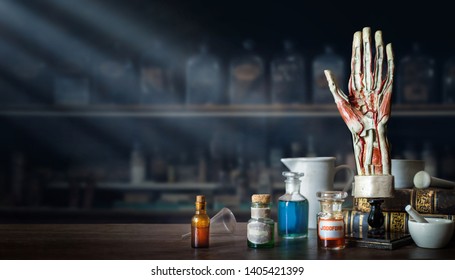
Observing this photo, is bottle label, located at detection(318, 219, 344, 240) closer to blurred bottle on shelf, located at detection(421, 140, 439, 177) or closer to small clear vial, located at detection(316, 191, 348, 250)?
small clear vial, located at detection(316, 191, 348, 250)

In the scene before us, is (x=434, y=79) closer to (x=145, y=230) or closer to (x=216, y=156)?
(x=216, y=156)

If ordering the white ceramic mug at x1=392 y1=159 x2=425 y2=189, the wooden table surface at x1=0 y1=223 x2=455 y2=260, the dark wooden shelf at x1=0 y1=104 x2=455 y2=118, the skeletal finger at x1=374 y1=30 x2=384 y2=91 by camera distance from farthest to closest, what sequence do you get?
the dark wooden shelf at x1=0 y1=104 x2=455 y2=118 < the white ceramic mug at x1=392 y1=159 x2=425 y2=189 < the skeletal finger at x1=374 y1=30 x2=384 y2=91 < the wooden table surface at x1=0 y1=223 x2=455 y2=260

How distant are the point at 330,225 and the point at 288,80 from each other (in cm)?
123

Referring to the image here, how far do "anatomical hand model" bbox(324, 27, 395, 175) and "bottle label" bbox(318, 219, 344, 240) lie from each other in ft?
0.40

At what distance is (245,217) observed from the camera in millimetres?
1968

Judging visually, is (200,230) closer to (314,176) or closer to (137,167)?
(314,176)

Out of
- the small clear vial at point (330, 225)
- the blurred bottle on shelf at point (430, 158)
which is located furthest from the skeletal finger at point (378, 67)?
the blurred bottle on shelf at point (430, 158)

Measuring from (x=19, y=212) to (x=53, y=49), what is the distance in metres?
0.66

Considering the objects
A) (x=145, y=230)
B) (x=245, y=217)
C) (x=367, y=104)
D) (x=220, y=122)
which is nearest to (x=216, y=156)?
(x=220, y=122)

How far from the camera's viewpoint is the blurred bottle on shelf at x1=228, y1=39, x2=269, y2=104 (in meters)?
2.02

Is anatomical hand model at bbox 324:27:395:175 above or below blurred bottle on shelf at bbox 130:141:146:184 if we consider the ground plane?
above

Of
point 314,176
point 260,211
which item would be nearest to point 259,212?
point 260,211

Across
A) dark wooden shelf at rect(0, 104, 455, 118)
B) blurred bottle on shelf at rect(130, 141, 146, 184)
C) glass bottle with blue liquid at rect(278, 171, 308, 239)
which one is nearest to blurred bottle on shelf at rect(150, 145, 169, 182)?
blurred bottle on shelf at rect(130, 141, 146, 184)

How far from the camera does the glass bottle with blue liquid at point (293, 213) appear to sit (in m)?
0.95
